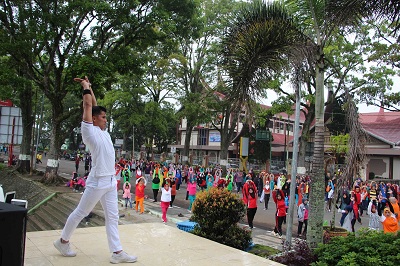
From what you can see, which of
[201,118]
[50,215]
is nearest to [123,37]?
[50,215]

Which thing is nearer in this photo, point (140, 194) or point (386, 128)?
point (140, 194)

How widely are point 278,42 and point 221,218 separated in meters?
3.55

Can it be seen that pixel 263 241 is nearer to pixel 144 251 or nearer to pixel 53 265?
pixel 144 251

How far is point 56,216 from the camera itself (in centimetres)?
1314

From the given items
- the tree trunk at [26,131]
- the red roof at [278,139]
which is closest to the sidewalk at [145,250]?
the tree trunk at [26,131]

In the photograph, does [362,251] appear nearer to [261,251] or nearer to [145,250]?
[261,251]

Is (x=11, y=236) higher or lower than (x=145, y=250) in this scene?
higher

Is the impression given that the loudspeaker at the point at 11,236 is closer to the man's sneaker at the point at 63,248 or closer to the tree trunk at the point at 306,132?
the man's sneaker at the point at 63,248

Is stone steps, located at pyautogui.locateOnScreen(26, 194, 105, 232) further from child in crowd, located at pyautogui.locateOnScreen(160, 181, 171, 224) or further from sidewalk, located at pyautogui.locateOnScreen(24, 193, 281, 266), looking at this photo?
sidewalk, located at pyautogui.locateOnScreen(24, 193, 281, 266)

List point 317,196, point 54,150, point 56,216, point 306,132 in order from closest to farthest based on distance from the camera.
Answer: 1. point 317,196
2. point 56,216
3. point 54,150
4. point 306,132

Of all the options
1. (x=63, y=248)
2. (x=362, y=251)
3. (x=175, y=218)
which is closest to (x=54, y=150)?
(x=175, y=218)

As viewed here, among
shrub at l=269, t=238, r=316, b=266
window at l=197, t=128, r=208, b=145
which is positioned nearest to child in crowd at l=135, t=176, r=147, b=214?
shrub at l=269, t=238, r=316, b=266

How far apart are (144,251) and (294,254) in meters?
2.49

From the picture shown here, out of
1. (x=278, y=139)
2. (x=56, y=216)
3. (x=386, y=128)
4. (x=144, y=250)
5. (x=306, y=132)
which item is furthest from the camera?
(x=278, y=139)
